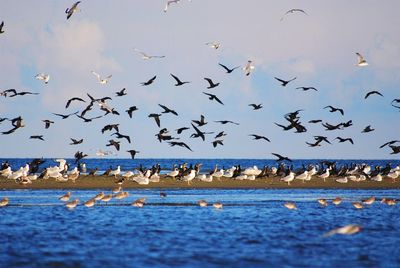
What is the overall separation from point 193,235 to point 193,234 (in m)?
0.30

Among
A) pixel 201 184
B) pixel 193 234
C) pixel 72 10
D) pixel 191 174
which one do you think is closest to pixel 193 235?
→ pixel 193 234

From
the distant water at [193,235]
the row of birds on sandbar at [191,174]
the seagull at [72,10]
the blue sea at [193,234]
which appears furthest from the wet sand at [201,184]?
the seagull at [72,10]

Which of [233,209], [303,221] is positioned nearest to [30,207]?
[233,209]

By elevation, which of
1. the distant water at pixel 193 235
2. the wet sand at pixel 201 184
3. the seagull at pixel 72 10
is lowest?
the distant water at pixel 193 235

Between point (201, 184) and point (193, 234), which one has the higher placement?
point (201, 184)

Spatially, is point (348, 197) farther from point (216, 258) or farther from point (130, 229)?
point (216, 258)

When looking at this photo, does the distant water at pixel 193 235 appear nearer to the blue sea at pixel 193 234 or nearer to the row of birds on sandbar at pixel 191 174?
the blue sea at pixel 193 234

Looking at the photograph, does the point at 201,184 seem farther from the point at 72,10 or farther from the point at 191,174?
the point at 72,10

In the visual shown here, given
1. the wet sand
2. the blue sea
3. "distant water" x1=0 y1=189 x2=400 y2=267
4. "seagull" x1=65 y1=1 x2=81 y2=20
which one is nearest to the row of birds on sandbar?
the wet sand

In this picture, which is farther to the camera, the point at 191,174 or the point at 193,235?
the point at 191,174

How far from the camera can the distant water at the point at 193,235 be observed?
2269 centimetres

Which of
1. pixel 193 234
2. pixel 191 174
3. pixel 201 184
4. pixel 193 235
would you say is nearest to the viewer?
pixel 193 235

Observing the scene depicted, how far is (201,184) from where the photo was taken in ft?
194

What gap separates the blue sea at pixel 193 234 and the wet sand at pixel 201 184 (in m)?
11.1
